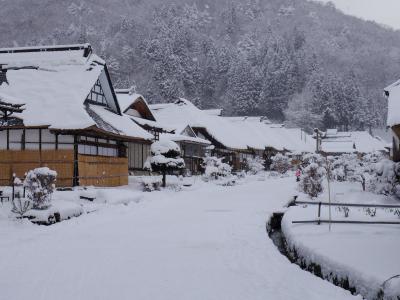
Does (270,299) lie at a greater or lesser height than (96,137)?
lesser

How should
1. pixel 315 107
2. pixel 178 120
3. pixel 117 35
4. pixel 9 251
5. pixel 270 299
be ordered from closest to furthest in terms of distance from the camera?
pixel 270 299
pixel 9 251
pixel 178 120
pixel 315 107
pixel 117 35

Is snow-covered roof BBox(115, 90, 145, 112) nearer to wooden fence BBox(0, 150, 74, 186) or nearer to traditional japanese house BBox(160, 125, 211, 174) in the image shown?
traditional japanese house BBox(160, 125, 211, 174)

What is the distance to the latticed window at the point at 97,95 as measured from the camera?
23062 mm

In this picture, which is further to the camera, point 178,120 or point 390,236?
point 178,120

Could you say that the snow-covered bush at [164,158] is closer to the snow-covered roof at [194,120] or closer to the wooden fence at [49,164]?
the wooden fence at [49,164]

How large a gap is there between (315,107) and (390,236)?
263ft

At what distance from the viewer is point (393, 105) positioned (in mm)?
17344

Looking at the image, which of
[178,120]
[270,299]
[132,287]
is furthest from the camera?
[178,120]

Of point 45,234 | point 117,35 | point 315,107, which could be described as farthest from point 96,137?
point 117,35

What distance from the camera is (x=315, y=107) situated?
8581 cm

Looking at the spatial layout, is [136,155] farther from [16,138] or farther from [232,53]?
[232,53]

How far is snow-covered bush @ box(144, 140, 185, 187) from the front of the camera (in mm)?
22812

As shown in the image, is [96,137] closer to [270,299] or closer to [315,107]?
[270,299]

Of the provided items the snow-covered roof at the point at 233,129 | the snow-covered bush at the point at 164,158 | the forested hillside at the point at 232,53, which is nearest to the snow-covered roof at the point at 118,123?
the snow-covered bush at the point at 164,158
